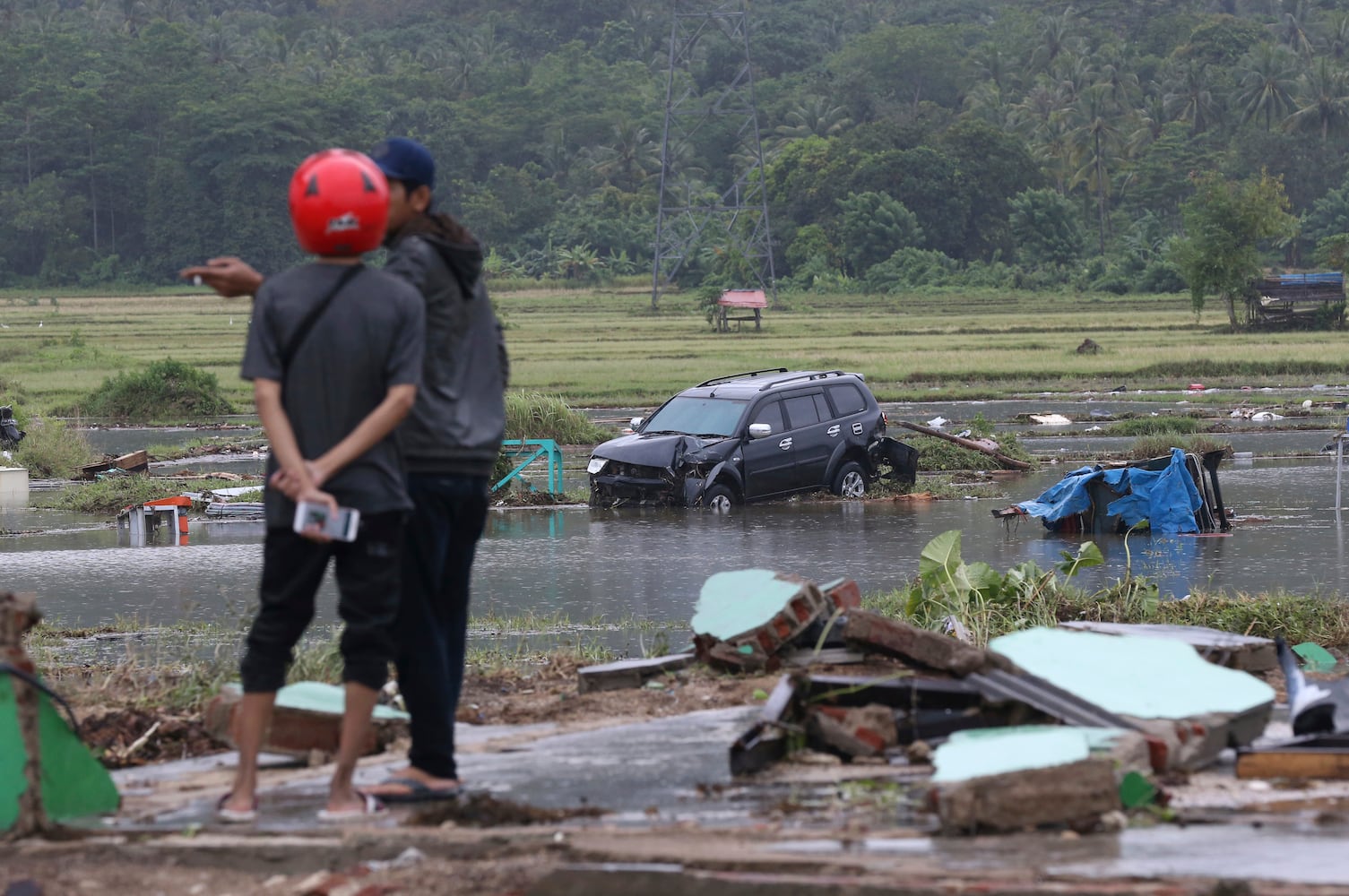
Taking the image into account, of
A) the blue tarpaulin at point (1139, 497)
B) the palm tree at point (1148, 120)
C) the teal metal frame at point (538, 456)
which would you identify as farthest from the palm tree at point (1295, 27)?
the blue tarpaulin at point (1139, 497)

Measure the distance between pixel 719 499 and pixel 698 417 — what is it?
1095 millimetres

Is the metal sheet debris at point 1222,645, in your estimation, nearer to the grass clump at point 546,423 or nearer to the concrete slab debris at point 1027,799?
the concrete slab debris at point 1027,799

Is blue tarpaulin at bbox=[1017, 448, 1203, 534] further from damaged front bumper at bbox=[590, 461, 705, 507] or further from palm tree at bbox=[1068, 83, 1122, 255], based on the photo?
palm tree at bbox=[1068, 83, 1122, 255]

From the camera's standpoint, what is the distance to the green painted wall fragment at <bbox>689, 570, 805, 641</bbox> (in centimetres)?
728

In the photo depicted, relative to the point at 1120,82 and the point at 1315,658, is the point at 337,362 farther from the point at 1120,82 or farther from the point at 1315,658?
the point at 1120,82

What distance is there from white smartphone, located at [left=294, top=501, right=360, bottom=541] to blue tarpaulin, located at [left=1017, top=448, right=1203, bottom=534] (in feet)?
38.2

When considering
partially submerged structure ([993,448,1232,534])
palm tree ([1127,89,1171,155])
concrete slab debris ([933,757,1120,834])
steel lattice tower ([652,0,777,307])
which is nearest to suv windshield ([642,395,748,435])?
partially submerged structure ([993,448,1232,534])

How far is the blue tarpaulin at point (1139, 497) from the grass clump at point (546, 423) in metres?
11.8

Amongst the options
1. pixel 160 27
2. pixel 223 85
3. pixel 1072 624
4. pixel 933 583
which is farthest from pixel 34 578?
pixel 160 27

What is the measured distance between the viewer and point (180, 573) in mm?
13750

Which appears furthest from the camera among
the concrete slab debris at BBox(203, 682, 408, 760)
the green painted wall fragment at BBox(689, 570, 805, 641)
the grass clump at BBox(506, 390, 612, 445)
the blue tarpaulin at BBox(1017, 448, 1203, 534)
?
the grass clump at BBox(506, 390, 612, 445)

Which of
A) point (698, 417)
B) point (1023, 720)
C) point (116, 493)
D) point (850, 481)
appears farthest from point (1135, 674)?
point (116, 493)

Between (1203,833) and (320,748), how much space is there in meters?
3.00

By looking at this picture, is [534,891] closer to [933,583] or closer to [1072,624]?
[1072,624]
